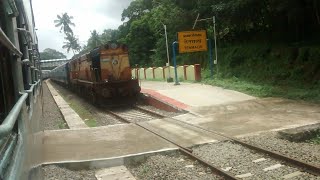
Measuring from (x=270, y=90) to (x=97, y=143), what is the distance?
8858 mm

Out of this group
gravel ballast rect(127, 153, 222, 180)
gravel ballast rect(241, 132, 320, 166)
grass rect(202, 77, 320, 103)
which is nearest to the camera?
gravel ballast rect(127, 153, 222, 180)

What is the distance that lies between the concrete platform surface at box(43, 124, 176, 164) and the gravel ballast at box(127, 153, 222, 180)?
1.71ft

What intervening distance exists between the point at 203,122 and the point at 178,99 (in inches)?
207

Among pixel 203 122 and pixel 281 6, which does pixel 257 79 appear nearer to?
pixel 281 6

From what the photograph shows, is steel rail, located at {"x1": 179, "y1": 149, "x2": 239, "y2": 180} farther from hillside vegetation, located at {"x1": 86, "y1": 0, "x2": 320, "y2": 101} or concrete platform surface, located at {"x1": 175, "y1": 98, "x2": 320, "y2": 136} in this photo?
hillside vegetation, located at {"x1": 86, "y1": 0, "x2": 320, "y2": 101}

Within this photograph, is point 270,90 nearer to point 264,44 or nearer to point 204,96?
point 204,96

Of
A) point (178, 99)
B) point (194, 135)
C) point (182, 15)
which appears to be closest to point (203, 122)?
point (194, 135)

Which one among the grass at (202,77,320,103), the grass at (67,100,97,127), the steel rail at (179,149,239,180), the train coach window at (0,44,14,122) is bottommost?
the grass at (67,100,97,127)

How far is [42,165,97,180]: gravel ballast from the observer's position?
7.13 meters

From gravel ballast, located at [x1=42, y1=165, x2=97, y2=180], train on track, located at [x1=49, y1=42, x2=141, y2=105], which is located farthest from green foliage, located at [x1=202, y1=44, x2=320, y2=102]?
gravel ballast, located at [x1=42, y1=165, x2=97, y2=180]

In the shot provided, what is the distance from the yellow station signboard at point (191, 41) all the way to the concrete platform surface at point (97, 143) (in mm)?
10597

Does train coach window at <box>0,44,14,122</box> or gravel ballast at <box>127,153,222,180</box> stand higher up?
train coach window at <box>0,44,14,122</box>

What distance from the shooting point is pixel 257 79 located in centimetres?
1944

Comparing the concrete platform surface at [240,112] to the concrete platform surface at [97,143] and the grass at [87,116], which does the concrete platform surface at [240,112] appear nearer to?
the concrete platform surface at [97,143]
